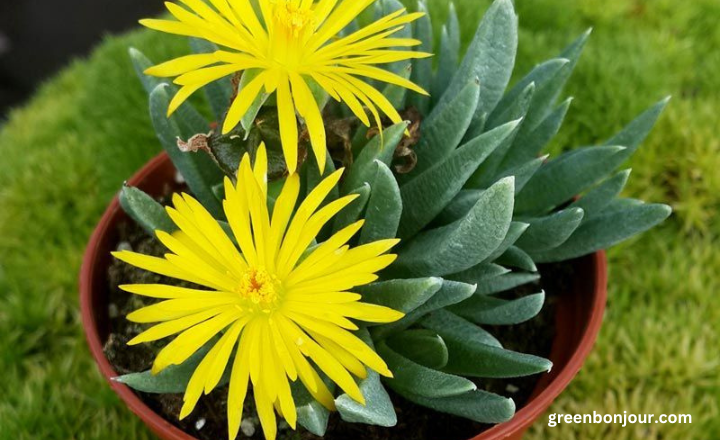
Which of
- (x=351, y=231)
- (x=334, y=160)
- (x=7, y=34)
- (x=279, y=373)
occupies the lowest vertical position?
(x=279, y=373)

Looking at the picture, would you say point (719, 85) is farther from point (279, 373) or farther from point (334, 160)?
point (279, 373)

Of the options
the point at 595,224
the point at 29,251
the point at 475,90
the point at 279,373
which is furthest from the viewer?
the point at 29,251

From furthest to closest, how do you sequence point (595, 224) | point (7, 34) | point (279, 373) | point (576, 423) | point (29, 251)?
1. point (7, 34)
2. point (29, 251)
3. point (576, 423)
4. point (595, 224)
5. point (279, 373)

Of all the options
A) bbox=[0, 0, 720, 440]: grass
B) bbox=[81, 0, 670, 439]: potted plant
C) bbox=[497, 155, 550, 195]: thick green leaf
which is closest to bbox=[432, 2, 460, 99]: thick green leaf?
bbox=[81, 0, 670, 439]: potted plant

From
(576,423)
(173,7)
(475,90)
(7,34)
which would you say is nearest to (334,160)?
(475,90)

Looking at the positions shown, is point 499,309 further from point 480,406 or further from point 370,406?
point 370,406

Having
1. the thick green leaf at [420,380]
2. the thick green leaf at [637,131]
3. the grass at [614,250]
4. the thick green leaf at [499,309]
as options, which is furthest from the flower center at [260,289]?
the grass at [614,250]
